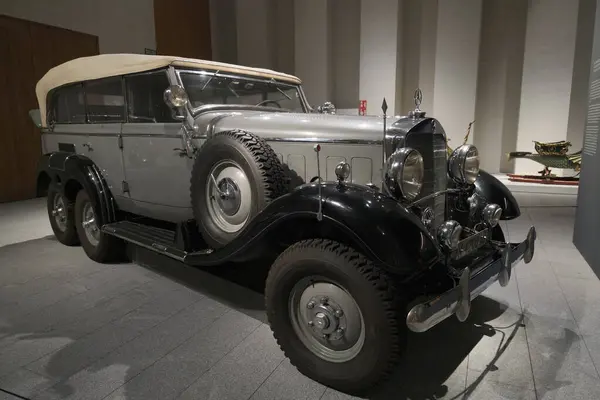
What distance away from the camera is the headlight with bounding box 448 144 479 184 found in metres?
2.84

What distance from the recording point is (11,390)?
2.07m

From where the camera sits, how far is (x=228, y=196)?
2729 mm

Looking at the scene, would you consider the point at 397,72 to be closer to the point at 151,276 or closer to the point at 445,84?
the point at 445,84

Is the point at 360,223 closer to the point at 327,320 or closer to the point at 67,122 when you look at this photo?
the point at 327,320

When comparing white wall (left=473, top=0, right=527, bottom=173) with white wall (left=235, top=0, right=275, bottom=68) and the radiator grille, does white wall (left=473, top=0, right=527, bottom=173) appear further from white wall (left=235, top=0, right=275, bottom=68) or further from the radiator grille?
the radiator grille

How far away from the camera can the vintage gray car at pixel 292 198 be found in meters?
1.92

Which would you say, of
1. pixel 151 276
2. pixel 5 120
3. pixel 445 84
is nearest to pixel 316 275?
pixel 151 276

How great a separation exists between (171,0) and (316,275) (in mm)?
9624

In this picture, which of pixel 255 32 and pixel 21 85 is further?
pixel 255 32

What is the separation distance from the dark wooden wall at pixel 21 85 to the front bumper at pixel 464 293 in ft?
26.2

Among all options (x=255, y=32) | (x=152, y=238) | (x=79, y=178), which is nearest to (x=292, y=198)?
(x=152, y=238)

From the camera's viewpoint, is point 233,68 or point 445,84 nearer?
point 233,68

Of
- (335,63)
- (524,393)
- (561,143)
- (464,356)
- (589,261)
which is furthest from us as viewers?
(335,63)

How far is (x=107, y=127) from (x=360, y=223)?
9.72ft
